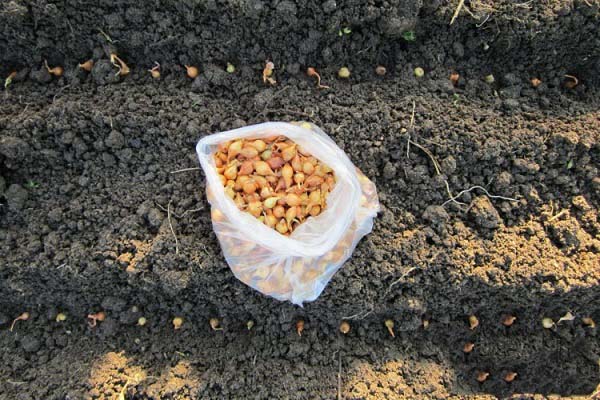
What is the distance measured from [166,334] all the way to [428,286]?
101 cm

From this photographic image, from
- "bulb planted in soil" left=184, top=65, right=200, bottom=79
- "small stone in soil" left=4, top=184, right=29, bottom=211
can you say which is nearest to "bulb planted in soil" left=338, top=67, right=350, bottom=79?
"bulb planted in soil" left=184, top=65, right=200, bottom=79

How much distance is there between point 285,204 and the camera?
1.72 meters

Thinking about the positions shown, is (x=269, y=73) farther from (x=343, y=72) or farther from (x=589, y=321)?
(x=589, y=321)

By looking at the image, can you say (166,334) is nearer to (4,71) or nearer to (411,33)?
(4,71)

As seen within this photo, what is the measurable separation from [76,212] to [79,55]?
601 millimetres

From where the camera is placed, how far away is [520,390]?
75.6 inches

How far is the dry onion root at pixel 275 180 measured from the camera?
67.1 inches

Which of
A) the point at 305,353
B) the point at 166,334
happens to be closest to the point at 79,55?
the point at 166,334

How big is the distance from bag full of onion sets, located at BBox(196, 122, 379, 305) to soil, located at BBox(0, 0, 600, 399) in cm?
7

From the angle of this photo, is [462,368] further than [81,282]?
Yes

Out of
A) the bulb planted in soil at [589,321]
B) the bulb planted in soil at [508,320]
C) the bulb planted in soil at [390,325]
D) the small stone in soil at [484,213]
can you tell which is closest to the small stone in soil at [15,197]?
the bulb planted in soil at [390,325]

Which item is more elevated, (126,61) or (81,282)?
(126,61)

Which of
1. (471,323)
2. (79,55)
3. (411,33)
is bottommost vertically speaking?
(471,323)

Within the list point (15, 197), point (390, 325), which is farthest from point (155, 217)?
point (390, 325)
